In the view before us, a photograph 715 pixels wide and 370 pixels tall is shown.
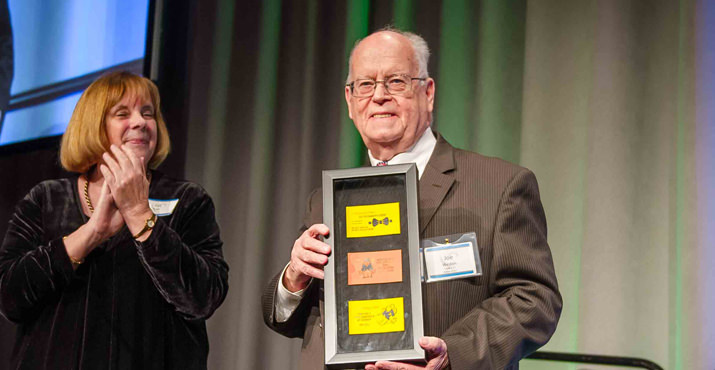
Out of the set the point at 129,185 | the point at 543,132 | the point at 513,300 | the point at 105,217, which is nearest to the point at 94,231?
the point at 105,217

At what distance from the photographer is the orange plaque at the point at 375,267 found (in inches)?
58.0

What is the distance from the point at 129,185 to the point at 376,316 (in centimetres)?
91

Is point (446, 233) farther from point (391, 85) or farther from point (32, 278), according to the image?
point (32, 278)

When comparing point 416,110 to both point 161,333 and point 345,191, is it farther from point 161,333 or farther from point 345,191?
point 161,333

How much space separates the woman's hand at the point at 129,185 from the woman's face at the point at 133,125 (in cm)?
9

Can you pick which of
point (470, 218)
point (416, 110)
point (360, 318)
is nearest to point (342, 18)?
point (416, 110)

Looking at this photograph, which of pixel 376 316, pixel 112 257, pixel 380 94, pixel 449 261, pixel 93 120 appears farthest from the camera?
pixel 93 120

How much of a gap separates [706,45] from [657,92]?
0.24m

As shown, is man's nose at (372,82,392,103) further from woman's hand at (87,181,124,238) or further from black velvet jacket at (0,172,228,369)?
woman's hand at (87,181,124,238)

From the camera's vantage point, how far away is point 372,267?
4.88ft

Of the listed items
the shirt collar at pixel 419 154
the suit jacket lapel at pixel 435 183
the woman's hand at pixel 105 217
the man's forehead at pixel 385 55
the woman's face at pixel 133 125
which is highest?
the man's forehead at pixel 385 55

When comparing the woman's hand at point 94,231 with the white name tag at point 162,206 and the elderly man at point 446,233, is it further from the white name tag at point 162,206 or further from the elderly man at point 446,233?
the elderly man at point 446,233

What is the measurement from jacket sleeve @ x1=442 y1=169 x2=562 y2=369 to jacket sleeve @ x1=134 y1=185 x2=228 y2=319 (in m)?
0.81

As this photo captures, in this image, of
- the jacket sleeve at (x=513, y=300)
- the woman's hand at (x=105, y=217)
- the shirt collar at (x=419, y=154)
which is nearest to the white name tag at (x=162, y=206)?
the woman's hand at (x=105, y=217)
